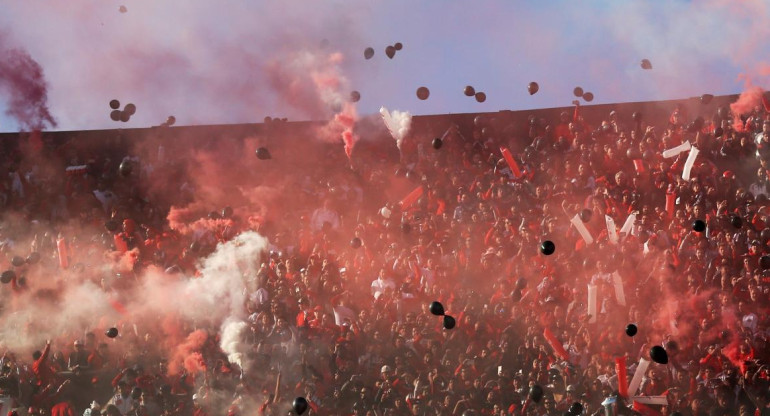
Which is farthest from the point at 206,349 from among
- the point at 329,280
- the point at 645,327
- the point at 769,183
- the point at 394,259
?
the point at 769,183

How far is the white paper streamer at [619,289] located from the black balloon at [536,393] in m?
1.56

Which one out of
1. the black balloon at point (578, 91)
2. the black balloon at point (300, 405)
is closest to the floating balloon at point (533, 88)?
the black balloon at point (578, 91)

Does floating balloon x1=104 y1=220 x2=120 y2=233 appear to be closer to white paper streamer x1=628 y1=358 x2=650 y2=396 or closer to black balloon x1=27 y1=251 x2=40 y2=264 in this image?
black balloon x1=27 y1=251 x2=40 y2=264

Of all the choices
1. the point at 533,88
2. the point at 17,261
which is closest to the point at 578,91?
the point at 533,88

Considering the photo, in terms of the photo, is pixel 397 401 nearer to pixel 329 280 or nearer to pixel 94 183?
pixel 329 280

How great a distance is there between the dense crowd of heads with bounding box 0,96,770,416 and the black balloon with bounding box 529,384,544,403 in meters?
0.01

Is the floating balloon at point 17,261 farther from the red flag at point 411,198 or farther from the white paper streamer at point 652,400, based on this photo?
the white paper streamer at point 652,400

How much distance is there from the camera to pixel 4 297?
14.9m

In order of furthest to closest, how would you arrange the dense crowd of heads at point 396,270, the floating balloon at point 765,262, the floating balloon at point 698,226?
the floating balloon at point 698,226, the floating balloon at point 765,262, the dense crowd of heads at point 396,270

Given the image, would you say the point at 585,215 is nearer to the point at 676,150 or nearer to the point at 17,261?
the point at 676,150

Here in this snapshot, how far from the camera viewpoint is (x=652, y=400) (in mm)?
10938

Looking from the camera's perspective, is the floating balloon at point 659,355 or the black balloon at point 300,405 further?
the black balloon at point 300,405

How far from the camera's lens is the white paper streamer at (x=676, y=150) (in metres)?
13.2

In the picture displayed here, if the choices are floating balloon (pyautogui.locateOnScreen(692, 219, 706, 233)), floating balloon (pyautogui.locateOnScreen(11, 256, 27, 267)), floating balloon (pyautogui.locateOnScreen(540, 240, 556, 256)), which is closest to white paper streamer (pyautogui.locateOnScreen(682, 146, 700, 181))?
floating balloon (pyautogui.locateOnScreen(692, 219, 706, 233))
